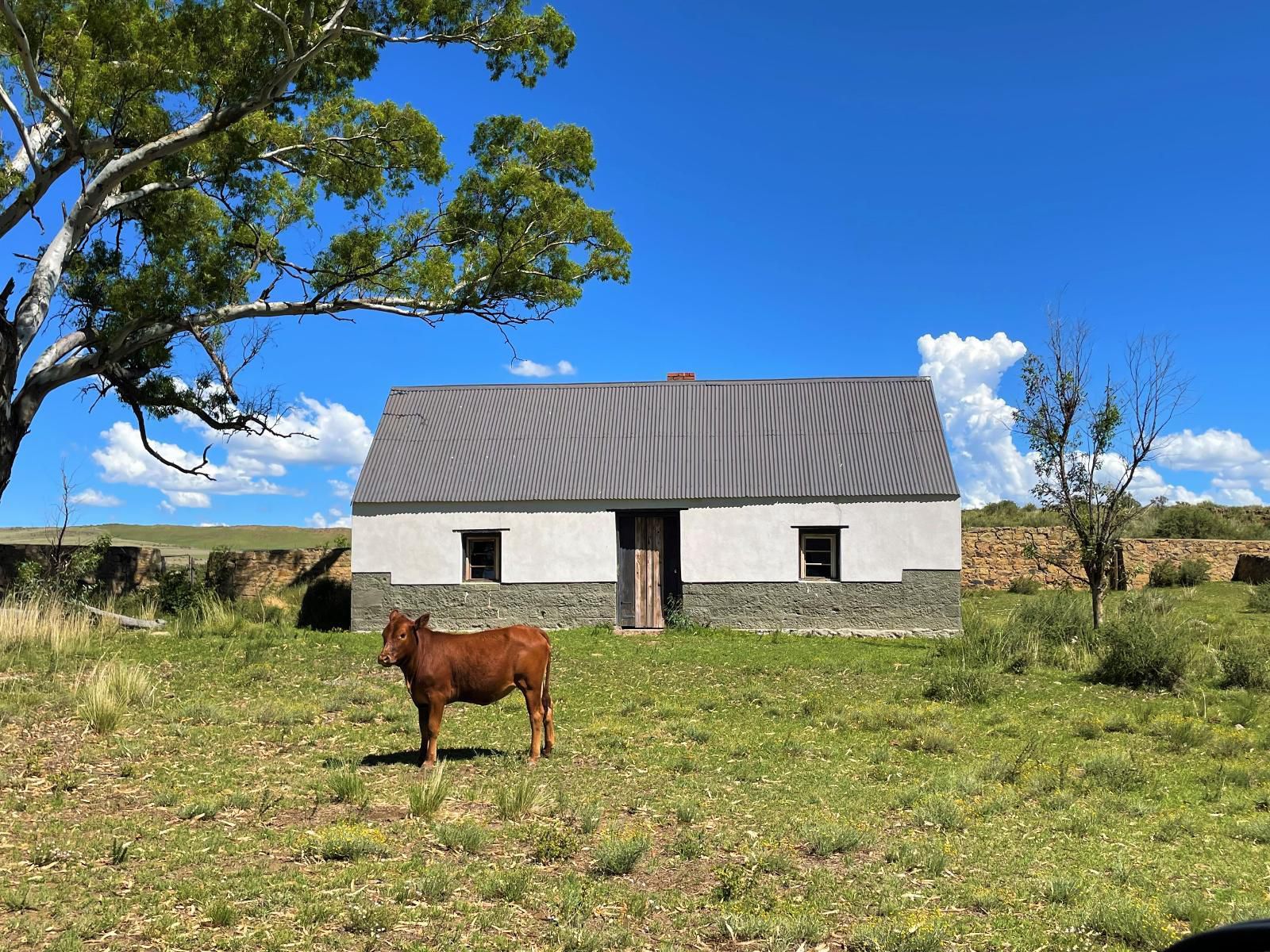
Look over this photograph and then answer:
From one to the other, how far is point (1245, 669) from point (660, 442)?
14.5 metres

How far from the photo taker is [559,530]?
2411 centimetres

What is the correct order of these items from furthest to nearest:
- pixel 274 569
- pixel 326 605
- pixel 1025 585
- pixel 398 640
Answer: pixel 1025 585, pixel 274 569, pixel 326 605, pixel 398 640

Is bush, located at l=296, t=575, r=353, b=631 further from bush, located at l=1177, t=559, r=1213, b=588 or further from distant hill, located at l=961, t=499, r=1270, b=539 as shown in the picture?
bush, located at l=1177, t=559, r=1213, b=588

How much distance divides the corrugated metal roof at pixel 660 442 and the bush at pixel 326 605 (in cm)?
321

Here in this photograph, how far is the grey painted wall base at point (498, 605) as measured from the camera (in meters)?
23.8

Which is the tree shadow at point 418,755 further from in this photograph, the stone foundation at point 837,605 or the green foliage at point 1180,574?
the green foliage at point 1180,574

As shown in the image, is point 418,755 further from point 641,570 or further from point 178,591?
point 178,591

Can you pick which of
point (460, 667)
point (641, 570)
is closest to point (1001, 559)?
point (641, 570)

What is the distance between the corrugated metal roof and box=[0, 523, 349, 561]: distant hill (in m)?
47.5

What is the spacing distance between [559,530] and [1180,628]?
13.4 metres

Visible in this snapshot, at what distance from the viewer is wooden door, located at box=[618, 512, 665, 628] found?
24.1m

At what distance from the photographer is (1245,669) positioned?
14.8 metres

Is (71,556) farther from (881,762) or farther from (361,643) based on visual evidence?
(881,762)

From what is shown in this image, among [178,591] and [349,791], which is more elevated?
[178,591]
